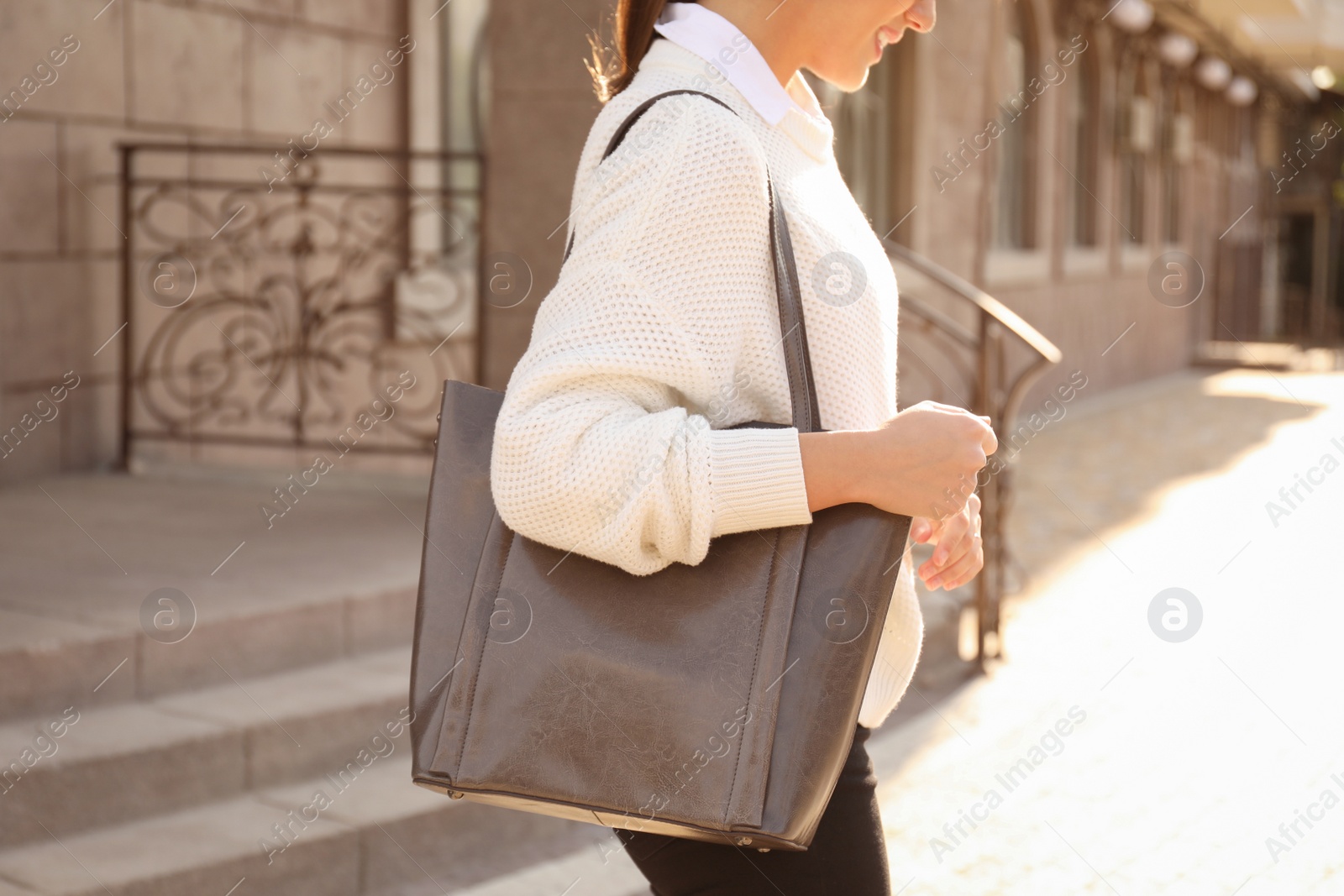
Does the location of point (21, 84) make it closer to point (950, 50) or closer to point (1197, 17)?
point (950, 50)

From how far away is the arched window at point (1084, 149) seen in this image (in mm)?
16188

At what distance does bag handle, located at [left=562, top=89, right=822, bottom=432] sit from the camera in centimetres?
136

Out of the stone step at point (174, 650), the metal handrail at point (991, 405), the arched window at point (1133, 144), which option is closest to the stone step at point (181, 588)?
the stone step at point (174, 650)

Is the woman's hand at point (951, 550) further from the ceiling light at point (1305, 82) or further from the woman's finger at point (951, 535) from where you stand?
the ceiling light at point (1305, 82)

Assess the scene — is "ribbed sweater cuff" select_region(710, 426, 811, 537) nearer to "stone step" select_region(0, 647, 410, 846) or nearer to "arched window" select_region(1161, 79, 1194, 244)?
"stone step" select_region(0, 647, 410, 846)

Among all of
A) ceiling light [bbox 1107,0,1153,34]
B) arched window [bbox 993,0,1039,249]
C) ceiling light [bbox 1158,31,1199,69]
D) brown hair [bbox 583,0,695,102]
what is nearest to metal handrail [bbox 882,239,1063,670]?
brown hair [bbox 583,0,695,102]

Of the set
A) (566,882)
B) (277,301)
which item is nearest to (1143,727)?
(566,882)

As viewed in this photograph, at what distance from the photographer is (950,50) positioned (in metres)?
10.7

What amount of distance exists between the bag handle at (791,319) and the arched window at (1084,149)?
1554 centimetres

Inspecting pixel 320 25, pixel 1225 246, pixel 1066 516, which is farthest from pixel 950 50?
pixel 1225 246

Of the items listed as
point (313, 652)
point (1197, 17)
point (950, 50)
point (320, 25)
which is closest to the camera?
point (313, 652)

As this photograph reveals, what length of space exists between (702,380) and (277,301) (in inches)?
234

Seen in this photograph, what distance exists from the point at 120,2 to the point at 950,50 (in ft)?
21.0

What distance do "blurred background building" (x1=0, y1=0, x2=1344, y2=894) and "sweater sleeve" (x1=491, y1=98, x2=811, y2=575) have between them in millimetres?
2207
